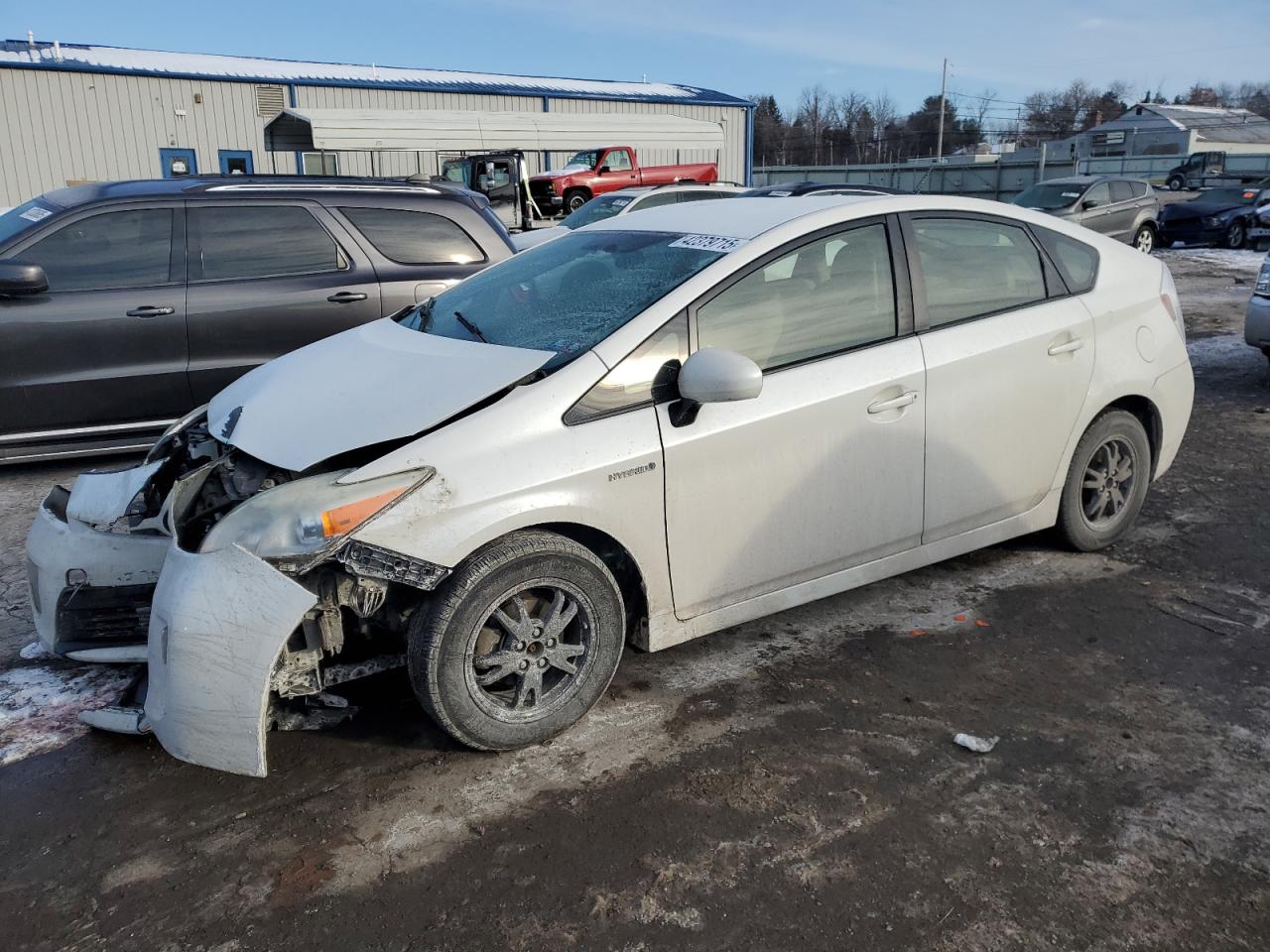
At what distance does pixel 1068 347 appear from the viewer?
4156 mm

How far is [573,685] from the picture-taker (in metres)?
3.20

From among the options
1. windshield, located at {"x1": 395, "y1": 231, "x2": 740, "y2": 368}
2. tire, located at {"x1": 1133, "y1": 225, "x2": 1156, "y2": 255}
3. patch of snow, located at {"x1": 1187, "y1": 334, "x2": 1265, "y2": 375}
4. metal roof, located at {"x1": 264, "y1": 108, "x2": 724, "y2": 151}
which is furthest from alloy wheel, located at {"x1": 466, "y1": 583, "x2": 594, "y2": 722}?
metal roof, located at {"x1": 264, "y1": 108, "x2": 724, "y2": 151}

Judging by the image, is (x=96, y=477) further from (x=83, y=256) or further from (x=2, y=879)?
(x=83, y=256)

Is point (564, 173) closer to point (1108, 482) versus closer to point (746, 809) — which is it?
point (1108, 482)

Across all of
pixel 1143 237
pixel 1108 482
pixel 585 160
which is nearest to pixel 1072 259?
pixel 1108 482

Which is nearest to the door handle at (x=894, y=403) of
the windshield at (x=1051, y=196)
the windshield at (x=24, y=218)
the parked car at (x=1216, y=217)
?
the windshield at (x=24, y=218)

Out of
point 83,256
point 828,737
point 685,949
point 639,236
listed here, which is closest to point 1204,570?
point 828,737

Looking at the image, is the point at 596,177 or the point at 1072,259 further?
the point at 596,177

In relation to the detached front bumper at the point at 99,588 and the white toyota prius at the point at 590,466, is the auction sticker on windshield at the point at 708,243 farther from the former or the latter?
the detached front bumper at the point at 99,588

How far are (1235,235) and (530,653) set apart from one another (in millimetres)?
22152

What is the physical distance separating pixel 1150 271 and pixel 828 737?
2.93m

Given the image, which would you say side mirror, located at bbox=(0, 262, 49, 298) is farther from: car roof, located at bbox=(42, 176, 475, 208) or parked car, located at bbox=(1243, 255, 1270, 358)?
parked car, located at bbox=(1243, 255, 1270, 358)

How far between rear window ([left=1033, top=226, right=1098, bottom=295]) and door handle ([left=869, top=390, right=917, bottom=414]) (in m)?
1.16

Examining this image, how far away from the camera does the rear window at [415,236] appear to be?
21.2 feet
